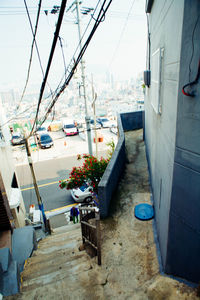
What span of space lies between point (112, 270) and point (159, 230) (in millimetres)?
1226

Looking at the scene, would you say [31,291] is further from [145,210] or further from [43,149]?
[43,149]

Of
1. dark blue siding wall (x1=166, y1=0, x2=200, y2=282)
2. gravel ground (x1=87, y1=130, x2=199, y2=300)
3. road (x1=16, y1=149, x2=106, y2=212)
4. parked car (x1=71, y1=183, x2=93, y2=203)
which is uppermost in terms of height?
dark blue siding wall (x1=166, y1=0, x2=200, y2=282)

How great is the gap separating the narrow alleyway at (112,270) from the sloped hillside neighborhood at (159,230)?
0.04ft

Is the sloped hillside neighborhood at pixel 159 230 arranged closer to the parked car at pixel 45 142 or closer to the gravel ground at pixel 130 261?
the gravel ground at pixel 130 261

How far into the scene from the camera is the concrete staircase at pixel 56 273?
2.97 metres

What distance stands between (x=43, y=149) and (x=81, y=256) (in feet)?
67.8

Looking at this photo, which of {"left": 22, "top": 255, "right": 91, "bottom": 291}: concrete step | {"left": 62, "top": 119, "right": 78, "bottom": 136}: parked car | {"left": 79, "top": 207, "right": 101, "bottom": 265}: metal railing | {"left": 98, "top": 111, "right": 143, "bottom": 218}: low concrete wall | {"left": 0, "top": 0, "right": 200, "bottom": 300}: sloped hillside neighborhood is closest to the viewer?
{"left": 0, "top": 0, "right": 200, "bottom": 300}: sloped hillside neighborhood

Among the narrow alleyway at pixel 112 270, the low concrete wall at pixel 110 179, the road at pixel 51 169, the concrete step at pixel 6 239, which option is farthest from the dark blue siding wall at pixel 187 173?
the road at pixel 51 169

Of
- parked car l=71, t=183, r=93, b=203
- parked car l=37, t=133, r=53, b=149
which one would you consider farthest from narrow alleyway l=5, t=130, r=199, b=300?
parked car l=37, t=133, r=53, b=149

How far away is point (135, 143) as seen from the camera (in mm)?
10305

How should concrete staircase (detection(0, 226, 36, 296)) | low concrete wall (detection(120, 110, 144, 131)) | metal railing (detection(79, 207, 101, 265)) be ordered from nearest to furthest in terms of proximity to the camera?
metal railing (detection(79, 207, 101, 265)) < concrete staircase (detection(0, 226, 36, 296)) < low concrete wall (detection(120, 110, 144, 131))

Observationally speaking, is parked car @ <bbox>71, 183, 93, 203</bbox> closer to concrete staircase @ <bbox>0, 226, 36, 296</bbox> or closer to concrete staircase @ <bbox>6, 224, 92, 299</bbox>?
concrete staircase @ <bbox>0, 226, 36, 296</bbox>

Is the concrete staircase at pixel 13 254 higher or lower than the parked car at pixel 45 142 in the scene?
higher

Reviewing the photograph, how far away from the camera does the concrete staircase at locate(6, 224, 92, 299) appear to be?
9.76 feet
